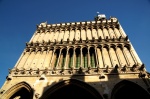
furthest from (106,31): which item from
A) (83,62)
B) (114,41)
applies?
(83,62)

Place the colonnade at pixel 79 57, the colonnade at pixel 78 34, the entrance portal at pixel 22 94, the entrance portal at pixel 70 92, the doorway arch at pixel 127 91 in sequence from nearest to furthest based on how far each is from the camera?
the doorway arch at pixel 127 91 < the entrance portal at pixel 70 92 < the entrance portal at pixel 22 94 < the colonnade at pixel 79 57 < the colonnade at pixel 78 34

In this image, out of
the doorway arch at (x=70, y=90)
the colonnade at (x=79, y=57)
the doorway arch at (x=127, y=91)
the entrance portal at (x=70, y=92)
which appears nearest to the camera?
the doorway arch at (x=127, y=91)

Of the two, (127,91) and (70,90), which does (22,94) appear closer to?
(70,90)

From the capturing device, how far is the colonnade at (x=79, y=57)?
1391 centimetres

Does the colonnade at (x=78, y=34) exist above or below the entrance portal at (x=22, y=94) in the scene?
above

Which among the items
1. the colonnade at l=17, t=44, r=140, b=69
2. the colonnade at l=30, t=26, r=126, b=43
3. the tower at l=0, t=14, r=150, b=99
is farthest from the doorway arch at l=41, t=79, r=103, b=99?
the colonnade at l=30, t=26, r=126, b=43

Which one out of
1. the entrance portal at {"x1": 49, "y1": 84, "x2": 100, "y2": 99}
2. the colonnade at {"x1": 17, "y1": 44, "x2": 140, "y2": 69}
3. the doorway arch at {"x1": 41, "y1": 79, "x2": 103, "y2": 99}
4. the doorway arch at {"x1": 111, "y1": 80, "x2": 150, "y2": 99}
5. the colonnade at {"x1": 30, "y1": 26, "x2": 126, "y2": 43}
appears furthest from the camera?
the colonnade at {"x1": 30, "y1": 26, "x2": 126, "y2": 43}

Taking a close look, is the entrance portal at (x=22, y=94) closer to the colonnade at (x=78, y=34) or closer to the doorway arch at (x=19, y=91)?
the doorway arch at (x=19, y=91)

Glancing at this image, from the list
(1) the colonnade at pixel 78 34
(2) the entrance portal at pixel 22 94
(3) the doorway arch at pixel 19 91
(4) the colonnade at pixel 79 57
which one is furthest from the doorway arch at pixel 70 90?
(1) the colonnade at pixel 78 34

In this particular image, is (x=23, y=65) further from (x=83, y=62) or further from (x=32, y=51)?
(x=83, y=62)

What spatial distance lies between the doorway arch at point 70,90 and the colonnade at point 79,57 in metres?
2.15

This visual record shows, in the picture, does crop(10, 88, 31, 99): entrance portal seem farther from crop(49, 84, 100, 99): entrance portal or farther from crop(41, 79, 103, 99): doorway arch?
crop(49, 84, 100, 99): entrance portal

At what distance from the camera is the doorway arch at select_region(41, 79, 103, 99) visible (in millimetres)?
11414

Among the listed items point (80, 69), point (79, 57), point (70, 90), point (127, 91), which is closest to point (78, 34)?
point (79, 57)
